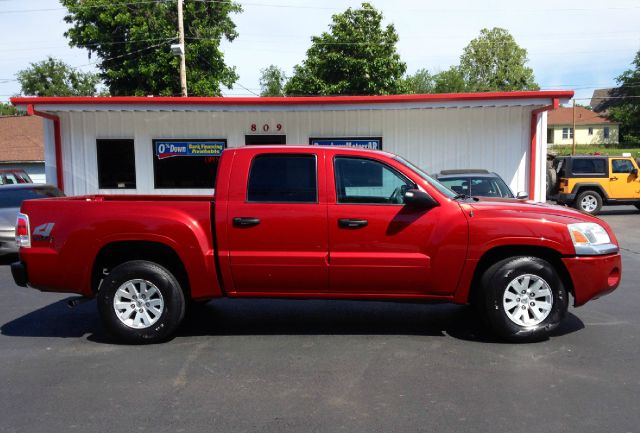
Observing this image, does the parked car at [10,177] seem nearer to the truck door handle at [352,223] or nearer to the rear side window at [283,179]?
the rear side window at [283,179]

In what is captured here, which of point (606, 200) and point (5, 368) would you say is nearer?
point (5, 368)

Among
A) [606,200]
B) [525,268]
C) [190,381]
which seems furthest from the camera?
[606,200]

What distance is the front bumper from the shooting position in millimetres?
5273

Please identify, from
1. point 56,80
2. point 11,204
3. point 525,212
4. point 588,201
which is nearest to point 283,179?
point 525,212

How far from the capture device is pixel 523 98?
13758mm

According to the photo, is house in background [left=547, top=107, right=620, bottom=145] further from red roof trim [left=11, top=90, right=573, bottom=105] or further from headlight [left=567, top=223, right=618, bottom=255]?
headlight [left=567, top=223, right=618, bottom=255]

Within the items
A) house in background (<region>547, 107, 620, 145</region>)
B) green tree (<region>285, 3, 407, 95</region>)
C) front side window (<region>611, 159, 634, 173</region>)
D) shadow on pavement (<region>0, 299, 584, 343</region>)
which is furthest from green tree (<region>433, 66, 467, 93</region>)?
shadow on pavement (<region>0, 299, 584, 343</region>)

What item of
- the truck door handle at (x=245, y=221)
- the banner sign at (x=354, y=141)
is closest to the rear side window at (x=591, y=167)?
the banner sign at (x=354, y=141)

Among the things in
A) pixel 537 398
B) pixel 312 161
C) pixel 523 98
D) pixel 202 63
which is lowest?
pixel 537 398

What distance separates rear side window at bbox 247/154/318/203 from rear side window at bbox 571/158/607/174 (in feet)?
49.4

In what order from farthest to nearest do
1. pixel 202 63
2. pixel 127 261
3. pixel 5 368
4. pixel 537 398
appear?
pixel 202 63
pixel 127 261
pixel 5 368
pixel 537 398

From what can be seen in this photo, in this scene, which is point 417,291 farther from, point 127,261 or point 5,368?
point 5,368

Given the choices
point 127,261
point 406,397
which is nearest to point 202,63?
point 127,261

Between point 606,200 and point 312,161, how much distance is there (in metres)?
15.6
